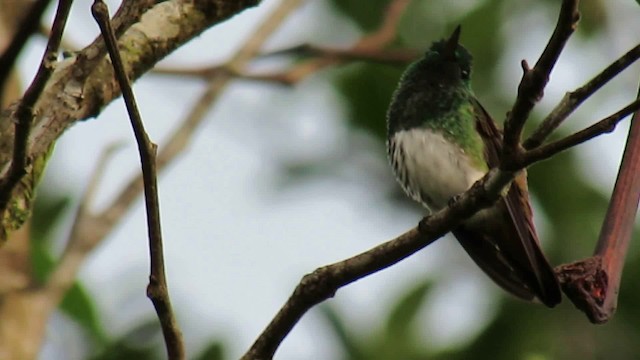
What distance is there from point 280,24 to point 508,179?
9.80 ft

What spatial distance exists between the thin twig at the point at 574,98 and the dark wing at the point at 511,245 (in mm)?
953

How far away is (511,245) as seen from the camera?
11.9ft

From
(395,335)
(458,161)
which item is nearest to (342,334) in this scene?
(395,335)

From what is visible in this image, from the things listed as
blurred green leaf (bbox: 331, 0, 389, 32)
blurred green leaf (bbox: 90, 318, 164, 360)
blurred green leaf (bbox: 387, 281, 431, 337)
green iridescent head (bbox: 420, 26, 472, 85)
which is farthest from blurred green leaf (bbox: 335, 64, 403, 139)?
blurred green leaf (bbox: 90, 318, 164, 360)

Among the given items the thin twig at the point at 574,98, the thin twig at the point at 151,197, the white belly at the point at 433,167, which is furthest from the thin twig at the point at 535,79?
the white belly at the point at 433,167

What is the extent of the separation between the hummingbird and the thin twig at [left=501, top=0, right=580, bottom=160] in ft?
4.02

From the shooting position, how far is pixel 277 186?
5805 millimetres

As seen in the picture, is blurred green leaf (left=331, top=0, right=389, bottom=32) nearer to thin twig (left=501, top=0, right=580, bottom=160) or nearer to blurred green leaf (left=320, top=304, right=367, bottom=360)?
blurred green leaf (left=320, top=304, right=367, bottom=360)

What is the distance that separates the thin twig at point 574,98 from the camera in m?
2.02

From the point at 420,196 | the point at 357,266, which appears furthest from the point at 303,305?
the point at 420,196

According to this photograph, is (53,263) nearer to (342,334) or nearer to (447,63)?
(342,334)

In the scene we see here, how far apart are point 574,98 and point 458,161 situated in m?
1.71

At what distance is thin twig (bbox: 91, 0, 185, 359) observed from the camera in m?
2.08

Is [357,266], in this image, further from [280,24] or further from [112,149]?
[280,24]
